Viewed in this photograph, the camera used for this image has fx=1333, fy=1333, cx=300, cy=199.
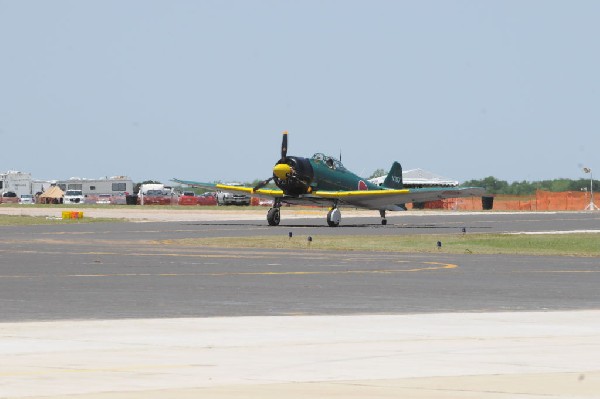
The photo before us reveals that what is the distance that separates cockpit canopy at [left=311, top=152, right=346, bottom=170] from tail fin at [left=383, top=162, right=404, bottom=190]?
875cm

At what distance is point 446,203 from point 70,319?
4896 inches

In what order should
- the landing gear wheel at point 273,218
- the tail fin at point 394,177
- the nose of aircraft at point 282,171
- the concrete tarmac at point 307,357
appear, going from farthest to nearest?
1. the tail fin at point 394,177
2. the landing gear wheel at point 273,218
3. the nose of aircraft at point 282,171
4. the concrete tarmac at point 307,357

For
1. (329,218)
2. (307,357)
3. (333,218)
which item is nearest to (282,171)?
(329,218)

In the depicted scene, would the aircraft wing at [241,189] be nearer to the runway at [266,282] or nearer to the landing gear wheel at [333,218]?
the landing gear wheel at [333,218]

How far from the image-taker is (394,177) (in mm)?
80625

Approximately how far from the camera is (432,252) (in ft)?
140

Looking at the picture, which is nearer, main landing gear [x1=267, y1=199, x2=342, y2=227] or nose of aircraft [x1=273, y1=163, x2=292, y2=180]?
nose of aircraft [x1=273, y1=163, x2=292, y2=180]

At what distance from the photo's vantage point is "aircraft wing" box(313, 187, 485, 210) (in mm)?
69688

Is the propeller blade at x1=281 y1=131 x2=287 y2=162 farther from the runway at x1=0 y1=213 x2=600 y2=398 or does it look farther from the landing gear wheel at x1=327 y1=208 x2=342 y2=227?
the runway at x1=0 y1=213 x2=600 y2=398

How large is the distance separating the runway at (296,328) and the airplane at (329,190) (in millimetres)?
33219

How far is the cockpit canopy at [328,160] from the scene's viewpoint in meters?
70.2

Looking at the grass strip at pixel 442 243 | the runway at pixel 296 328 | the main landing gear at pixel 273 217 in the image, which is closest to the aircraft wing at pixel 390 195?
the main landing gear at pixel 273 217

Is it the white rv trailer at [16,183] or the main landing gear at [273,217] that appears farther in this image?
the white rv trailer at [16,183]

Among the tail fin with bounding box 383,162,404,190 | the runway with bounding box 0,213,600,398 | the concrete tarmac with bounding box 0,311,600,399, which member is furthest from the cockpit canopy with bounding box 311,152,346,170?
the concrete tarmac with bounding box 0,311,600,399
